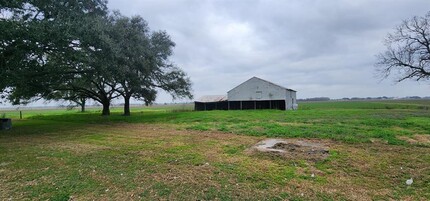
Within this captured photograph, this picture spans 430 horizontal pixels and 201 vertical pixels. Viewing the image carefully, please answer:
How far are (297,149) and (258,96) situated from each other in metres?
26.9

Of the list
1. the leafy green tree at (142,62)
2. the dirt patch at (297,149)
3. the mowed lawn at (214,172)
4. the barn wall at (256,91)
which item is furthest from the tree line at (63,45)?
the barn wall at (256,91)

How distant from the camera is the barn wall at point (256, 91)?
33.6m

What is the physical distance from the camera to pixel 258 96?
3447cm

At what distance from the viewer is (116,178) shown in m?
5.61

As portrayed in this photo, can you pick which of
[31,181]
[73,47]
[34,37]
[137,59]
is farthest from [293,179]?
[137,59]

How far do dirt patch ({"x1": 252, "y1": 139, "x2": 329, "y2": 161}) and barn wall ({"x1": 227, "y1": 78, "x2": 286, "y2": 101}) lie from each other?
2504cm

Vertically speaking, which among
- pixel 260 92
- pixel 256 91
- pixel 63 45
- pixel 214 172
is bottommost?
pixel 214 172

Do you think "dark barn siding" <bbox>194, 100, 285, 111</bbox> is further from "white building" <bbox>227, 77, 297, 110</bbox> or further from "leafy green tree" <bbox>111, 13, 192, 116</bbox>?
"leafy green tree" <bbox>111, 13, 192, 116</bbox>

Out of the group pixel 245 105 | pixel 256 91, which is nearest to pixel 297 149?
pixel 256 91

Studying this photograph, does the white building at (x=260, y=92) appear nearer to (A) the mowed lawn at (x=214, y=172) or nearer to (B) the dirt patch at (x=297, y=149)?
(A) the mowed lawn at (x=214, y=172)

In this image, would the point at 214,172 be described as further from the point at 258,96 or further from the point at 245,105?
the point at 245,105

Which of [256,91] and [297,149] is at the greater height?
[256,91]

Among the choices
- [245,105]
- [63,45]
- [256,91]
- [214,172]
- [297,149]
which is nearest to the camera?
[214,172]

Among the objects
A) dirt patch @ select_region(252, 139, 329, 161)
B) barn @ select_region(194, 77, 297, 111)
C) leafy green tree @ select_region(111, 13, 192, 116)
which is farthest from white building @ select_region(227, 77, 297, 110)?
dirt patch @ select_region(252, 139, 329, 161)
